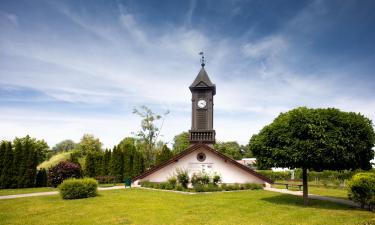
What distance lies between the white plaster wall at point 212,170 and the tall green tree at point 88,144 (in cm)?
3935

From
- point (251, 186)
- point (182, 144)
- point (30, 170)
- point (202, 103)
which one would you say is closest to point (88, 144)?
point (182, 144)

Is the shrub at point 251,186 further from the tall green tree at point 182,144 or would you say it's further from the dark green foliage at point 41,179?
the tall green tree at point 182,144

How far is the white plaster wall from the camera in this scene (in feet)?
86.2

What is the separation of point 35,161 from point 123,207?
20.2 metres

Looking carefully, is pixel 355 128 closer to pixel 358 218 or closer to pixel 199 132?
pixel 358 218

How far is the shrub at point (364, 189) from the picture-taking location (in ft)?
45.3

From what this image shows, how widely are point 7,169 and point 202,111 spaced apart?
71.3ft

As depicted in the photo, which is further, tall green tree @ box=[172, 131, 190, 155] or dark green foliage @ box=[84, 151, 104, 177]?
tall green tree @ box=[172, 131, 190, 155]

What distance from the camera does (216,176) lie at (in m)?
25.1

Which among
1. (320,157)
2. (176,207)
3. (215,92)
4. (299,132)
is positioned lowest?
(176,207)

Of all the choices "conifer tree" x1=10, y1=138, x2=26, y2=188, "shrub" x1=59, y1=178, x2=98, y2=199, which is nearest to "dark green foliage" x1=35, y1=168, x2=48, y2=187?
"conifer tree" x1=10, y1=138, x2=26, y2=188

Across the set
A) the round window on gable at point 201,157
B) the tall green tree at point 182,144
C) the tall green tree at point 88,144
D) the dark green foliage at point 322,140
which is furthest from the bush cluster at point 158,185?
the tall green tree at point 182,144

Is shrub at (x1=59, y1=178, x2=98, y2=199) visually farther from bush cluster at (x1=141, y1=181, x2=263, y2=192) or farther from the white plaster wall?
the white plaster wall

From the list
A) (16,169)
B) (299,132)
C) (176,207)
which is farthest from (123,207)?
(16,169)
